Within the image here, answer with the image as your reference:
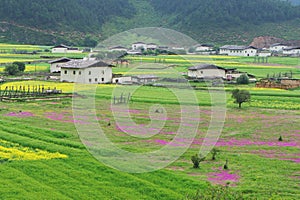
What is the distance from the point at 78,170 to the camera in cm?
2153

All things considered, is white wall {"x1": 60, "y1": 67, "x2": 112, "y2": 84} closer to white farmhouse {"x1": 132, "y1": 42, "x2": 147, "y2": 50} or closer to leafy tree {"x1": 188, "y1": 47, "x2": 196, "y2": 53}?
leafy tree {"x1": 188, "y1": 47, "x2": 196, "y2": 53}

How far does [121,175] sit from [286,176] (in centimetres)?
746

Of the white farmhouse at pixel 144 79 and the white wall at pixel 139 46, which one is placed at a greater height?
the white wall at pixel 139 46

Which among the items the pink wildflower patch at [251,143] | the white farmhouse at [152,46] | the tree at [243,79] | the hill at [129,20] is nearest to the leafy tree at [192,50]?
the white farmhouse at [152,46]

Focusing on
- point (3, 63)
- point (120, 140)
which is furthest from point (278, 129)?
Result: point (3, 63)

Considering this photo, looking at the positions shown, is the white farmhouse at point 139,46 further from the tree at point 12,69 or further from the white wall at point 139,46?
the tree at point 12,69

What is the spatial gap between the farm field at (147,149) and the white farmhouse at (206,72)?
2145 cm

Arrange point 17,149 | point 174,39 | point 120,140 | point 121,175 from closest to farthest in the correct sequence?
point 121,175 → point 17,149 → point 120,140 → point 174,39

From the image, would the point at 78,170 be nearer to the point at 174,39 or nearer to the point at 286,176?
the point at 286,176

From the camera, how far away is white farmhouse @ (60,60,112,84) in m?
60.0

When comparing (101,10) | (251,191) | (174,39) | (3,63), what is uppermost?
(101,10)

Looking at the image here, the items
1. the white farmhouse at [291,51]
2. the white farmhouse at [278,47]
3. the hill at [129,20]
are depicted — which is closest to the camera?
the white farmhouse at [291,51]

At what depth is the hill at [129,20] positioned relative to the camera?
448ft

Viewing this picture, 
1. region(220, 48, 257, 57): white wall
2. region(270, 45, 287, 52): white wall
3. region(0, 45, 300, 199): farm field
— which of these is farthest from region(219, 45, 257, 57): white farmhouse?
region(0, 45, 300, 199): farm field
